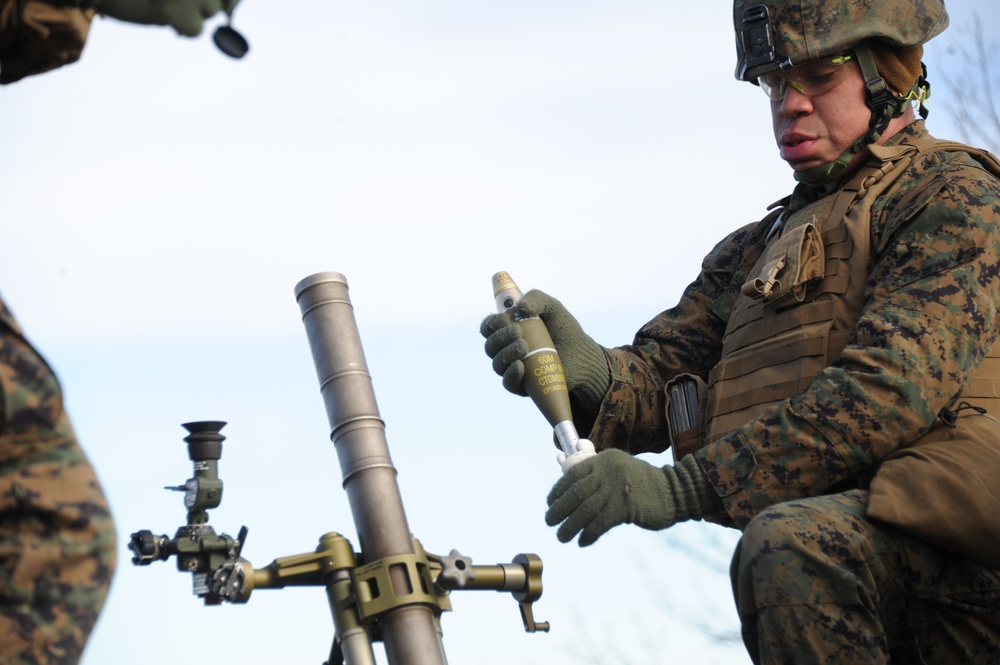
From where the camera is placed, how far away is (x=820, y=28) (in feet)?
16.6

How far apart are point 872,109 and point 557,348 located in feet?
4.68

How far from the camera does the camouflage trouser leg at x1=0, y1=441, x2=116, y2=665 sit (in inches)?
104

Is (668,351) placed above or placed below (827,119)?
below

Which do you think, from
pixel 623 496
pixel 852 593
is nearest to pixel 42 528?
pixel 623 496

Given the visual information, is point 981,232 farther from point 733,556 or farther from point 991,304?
point 733,556

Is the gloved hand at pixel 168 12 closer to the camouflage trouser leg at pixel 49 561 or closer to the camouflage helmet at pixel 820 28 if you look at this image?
the camouflage trouser leg at pixel 49 561

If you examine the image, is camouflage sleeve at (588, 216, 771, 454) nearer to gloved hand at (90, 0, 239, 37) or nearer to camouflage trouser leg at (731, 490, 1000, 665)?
camouflage trouser leg at (731, 490, 1000, 665)

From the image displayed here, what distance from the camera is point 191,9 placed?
10.1 feet

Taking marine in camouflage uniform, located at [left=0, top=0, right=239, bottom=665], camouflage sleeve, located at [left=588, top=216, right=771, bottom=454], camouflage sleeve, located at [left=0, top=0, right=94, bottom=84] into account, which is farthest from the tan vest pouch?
marine in camouflage uniform, located at [left=0, top=0, right=239, bottom=665]

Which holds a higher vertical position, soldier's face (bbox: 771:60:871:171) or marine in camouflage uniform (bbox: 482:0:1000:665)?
soldier's face (bbox: 771:60:871:171)

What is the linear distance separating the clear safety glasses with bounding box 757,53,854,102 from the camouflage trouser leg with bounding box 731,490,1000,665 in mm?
1569

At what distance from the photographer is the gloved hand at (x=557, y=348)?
5172mm

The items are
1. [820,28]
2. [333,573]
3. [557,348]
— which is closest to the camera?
[333,573]

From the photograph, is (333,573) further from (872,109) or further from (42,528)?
(872,109)
